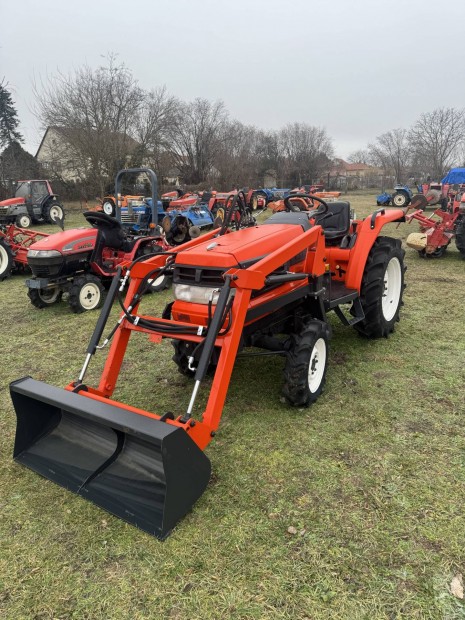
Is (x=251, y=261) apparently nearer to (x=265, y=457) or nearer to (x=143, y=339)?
(x=265, y=457)

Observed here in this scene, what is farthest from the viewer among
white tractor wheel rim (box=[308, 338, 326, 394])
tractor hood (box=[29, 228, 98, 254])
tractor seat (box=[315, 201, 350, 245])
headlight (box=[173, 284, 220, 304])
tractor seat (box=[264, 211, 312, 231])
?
tractor hood (box=[29, 228, 98, 254])

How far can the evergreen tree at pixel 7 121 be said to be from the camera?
105 feet

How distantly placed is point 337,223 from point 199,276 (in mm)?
2209

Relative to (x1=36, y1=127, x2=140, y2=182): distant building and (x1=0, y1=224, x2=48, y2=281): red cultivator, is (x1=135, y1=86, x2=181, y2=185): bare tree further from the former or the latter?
(x1=0, y1=224, x2=48, y2=281): red cultivator

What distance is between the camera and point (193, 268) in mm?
2949

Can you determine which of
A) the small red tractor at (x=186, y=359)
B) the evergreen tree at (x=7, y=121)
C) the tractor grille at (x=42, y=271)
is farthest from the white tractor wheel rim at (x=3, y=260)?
the evergreen tree at (x=7, y=121)

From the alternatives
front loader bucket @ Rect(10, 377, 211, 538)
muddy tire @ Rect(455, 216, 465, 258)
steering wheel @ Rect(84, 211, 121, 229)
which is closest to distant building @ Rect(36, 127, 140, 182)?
steering wheel @ Rect(84, 211, 121, 229)

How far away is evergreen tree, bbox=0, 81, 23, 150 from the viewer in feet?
105

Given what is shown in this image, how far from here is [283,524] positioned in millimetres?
2203

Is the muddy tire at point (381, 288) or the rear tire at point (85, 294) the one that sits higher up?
the muddy tire at point (381, 288)

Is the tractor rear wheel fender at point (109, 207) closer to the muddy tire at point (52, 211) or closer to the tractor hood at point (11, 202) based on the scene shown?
the muddy tire at point (52, 211)

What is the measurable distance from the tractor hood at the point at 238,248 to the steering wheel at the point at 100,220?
283 centimetres

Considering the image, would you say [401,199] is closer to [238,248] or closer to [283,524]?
[238,248]

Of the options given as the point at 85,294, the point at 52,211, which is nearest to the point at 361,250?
the point at 85,294
